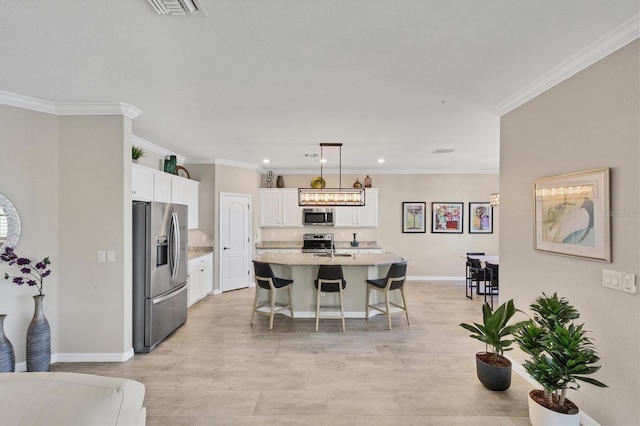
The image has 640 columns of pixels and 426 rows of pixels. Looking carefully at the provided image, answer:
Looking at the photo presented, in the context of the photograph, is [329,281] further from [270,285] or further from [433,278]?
[433,278]

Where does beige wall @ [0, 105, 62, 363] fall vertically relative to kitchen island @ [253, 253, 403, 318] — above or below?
above

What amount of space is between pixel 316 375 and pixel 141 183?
3399mm

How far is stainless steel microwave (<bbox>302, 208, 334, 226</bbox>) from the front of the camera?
6.95m

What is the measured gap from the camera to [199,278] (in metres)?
5.42

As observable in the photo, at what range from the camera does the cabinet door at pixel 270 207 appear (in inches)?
275

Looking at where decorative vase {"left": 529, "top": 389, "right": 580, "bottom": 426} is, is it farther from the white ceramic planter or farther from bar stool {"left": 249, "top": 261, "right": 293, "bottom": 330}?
bar stool {"left": 249, "top": 261, "right": 293, "bottom": 330}

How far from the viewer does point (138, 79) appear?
8.42ft

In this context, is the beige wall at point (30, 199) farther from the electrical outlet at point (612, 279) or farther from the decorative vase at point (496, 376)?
the electrical outlet at point (612, 279)

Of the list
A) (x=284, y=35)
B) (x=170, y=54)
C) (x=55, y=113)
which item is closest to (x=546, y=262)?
(x=284, y=35)

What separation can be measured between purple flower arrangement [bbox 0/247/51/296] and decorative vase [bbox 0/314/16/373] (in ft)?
1.09

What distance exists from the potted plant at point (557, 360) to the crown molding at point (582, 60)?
177 cm

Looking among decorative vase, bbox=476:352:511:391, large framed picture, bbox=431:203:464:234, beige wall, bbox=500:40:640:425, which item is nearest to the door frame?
large framed picture, bbox=431:203:464:234

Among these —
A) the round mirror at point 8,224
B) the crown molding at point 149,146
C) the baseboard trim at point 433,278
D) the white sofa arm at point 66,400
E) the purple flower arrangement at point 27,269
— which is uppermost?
the crown molding at point 149,146

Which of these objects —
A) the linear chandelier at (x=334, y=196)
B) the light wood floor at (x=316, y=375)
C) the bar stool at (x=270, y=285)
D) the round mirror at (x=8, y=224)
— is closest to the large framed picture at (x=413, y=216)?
the linear chandelier at (x=334, y=196)
